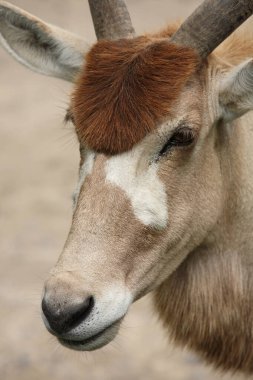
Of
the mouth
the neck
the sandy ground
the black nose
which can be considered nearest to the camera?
the black nose

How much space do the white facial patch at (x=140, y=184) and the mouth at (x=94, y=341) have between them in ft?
1.74

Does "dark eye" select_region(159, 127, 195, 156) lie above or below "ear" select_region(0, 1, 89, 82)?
above

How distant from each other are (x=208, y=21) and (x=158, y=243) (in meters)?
1.15

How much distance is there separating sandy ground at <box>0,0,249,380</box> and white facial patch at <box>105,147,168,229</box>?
0.77 metres

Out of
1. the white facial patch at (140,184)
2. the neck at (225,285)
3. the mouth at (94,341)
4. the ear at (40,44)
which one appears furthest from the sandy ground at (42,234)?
the mouth at (94,341)

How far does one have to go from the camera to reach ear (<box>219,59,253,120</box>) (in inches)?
183

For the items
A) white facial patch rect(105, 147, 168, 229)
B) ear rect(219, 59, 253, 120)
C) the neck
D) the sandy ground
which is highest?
ear rect(219, 59, 253, 120)

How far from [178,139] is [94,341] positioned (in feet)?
3.49

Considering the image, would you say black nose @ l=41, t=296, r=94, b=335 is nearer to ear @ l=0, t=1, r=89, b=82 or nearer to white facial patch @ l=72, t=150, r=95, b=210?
white facial patch @ l=72, t=150, r=95, b=210

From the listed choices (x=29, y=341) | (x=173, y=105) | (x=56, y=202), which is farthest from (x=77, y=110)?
(x=56, y=202)

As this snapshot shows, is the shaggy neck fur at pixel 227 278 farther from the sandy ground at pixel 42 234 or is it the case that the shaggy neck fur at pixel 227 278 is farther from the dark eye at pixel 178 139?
the sandy ground at pixel 42 234

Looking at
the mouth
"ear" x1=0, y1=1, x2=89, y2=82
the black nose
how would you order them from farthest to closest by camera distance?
"ear" x1=0, y1=1, x2=89, y2=82, the mouth, the black nose

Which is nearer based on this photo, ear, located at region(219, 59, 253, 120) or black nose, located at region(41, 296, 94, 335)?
black nose, located at region(41, 296, 94, 335)

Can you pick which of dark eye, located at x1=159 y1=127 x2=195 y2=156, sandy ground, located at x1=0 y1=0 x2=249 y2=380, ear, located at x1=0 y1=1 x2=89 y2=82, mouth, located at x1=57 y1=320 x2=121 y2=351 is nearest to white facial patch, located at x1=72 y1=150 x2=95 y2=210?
dark eye, located at x1=159 y1=127 x2=195 y2=156
